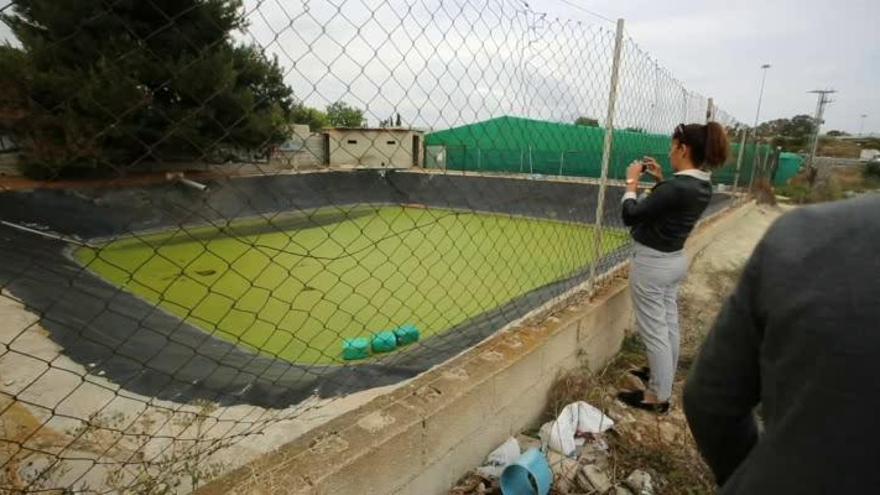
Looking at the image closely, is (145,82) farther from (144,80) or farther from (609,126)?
(609,126)

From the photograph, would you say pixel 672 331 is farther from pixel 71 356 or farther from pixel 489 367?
pixel 71 356

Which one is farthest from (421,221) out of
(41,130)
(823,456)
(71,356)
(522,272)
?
(823,456)

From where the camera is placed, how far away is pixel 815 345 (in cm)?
55

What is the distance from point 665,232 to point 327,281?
19.3 ft

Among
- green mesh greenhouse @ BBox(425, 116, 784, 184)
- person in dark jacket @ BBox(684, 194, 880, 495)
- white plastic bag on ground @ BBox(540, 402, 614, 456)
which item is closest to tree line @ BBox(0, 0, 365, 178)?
person in dark jacket @ BBox(684, 194, 880, 495)

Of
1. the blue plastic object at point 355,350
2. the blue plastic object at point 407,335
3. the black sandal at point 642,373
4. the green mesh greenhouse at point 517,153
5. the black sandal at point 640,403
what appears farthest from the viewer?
the green mesh greenhouse at point 517,153

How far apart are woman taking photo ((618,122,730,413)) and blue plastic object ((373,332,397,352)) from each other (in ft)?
7.83

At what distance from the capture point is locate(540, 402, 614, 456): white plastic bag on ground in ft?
6.45

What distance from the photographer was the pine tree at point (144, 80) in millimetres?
1362

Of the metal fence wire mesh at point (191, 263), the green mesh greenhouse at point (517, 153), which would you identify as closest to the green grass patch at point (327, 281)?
the metal fence wire mesh at point (191, 263)

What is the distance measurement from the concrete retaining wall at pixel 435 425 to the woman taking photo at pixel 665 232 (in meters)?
0.33

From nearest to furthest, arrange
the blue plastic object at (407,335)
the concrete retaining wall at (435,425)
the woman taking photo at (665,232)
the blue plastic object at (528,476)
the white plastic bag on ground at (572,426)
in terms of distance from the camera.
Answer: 1. the concrete retaining wall at (435,425)
2. the blue plastic object at (528,476)
3. the white plastic bag on ground at (572,426)
4. the woman taking photo at (665,232)
5. the blue plastic object at (407,335)

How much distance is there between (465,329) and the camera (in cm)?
455

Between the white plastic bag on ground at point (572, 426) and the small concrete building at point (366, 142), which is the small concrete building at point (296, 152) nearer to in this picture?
the small concrete building at point (366, 142)
